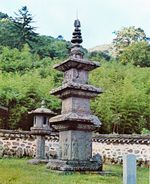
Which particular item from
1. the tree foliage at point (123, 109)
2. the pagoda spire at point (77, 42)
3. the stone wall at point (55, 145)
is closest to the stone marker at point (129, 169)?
the pagoda spire at point (77, 42)

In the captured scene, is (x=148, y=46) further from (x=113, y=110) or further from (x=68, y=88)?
(x=68, y=88)

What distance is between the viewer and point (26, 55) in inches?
1244

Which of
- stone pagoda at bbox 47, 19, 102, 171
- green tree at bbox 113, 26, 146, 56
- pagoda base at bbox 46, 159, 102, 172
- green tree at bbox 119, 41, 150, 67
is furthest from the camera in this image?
green tree at bbox 113, 26, 146, 56

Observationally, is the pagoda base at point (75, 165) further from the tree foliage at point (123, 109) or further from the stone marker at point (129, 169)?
the tree foliage at point (123, 109)

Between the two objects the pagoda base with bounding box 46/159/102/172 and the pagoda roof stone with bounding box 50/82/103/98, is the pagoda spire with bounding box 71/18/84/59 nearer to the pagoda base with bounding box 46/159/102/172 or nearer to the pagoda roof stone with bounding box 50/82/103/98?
the pagoda roof stone with bounding box 50/82/103/98

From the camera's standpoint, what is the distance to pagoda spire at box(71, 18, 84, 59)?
41.0ft

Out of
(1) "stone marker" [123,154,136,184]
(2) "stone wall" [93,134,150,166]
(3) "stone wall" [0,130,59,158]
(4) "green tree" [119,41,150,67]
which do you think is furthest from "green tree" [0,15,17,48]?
(1) "stone marker" [123,154,136,184]

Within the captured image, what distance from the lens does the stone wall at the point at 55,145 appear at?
Answer: 18.4 metres

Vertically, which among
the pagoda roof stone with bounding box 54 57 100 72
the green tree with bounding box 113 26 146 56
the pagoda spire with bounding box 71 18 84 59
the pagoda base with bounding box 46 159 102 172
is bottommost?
the pagoda base with bounding box 46 159 102 172

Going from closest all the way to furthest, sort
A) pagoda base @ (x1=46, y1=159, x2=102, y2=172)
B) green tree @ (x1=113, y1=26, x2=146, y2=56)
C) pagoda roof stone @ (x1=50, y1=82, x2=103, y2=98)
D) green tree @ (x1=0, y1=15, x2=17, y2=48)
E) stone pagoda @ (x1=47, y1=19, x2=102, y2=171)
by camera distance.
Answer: pagoda base @ (x1=46, y1=159, x2=102, y2=172)
stone pagoda @ (x1=47, y1=19, x2=102, y2=171)
pagoda roof stone @ (x1=50, y1=82, x2=103, y2=98)
green tree @ (x1=0, y1=15, x2=17, y2=48)
green tree @ (x1=113, y1=26, x2=146, y2=56)

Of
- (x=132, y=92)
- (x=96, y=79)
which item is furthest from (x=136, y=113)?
(x=96, y=79)

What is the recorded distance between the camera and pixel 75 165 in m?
11.5

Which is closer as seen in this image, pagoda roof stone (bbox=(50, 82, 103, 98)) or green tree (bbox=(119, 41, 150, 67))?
pagoda roof stone (bbox=(50, 82, 103, 98))

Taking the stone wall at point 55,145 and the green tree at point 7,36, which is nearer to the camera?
the stone wall at point 55,145
